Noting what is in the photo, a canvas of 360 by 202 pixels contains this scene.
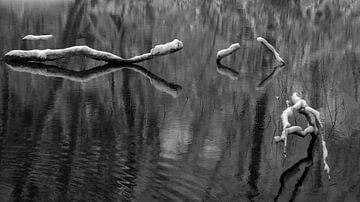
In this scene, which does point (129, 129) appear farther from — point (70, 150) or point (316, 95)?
point (316, 95)

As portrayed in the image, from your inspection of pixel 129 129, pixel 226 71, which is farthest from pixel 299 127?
pixel 226 71

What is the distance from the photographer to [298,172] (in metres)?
11.0

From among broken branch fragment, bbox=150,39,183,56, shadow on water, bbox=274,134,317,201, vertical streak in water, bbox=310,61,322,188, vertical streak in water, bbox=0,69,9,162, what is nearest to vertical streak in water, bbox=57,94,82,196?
vertical streak in water, bbox=0,69,9,162

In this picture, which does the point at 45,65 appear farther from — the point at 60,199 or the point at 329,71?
the point at 60,199

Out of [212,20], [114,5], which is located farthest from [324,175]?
[114,5]

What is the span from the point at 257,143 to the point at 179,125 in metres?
2.26

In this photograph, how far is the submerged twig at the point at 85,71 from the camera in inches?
744

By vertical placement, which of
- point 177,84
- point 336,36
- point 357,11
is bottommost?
point 177,84

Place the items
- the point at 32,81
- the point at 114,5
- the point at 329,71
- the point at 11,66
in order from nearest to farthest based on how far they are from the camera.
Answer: the point at 32,81
the point at 11,66
the point at 329,71
the point at 114,5

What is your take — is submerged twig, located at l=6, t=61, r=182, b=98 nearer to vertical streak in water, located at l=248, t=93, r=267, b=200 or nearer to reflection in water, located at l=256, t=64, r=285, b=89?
reflection in water, located at l=256, t=64, r=285, b=89

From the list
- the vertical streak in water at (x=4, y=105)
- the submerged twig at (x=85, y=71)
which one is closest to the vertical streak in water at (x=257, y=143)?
the submerged twig at (x=85, y=71)

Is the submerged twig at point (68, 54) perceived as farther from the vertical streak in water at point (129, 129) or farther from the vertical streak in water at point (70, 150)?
the vertical streak in water at point (70, 150)

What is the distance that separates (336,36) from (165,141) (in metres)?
22.8

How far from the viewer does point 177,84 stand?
1878 cm
